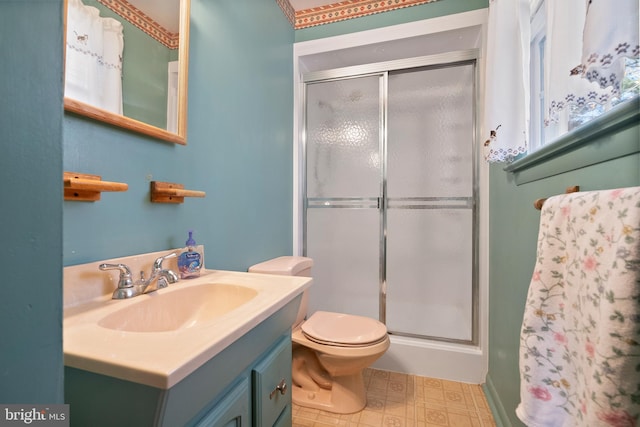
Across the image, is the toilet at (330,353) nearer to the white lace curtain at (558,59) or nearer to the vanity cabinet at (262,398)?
the vanity cabinet at (262,398)

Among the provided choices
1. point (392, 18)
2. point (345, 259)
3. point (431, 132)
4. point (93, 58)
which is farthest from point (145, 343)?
point (392, 18)

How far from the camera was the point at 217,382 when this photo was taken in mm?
574

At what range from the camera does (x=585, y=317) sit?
0.52m

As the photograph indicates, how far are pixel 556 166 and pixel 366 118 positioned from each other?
1378mm

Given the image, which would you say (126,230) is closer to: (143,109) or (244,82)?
(143,109)

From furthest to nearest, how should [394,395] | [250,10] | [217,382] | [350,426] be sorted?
[394,395] → [250,10] → [350,426] → [217,382]

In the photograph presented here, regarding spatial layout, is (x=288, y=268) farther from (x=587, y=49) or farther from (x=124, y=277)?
(x=587, y=49)

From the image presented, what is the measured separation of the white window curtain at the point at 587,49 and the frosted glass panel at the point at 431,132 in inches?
47.6

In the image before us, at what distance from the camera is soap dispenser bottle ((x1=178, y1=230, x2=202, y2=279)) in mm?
1003

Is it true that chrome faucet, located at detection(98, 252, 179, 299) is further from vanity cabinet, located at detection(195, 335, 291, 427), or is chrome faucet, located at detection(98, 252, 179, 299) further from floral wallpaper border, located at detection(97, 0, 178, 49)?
floral wallpaper border, located at detection(97, 0, 178, 49)

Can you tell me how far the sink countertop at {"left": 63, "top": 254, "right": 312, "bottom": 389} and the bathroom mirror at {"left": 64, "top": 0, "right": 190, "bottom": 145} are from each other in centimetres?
50

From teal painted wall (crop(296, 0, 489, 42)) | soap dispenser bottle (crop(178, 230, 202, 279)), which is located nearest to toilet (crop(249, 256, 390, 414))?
soap dispenser bottle (crop(178, 230, 202, 279))

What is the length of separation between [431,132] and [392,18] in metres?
0.81

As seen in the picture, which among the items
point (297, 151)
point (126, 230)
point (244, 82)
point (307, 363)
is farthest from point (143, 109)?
point (307, 363)
